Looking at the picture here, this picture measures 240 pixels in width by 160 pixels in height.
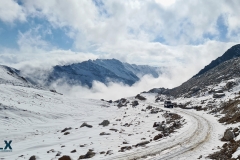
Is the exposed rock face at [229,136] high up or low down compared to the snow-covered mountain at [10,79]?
down


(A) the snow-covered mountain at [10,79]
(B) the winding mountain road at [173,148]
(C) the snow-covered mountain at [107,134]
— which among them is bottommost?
(B) the winding mountain road at [173,148]

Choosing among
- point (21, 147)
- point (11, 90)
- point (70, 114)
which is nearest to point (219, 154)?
point (21, 147)

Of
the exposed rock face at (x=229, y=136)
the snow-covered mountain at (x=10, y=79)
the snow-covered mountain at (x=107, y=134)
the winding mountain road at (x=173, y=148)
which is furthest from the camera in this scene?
the snow-covered mountain at (x=10, y=79)

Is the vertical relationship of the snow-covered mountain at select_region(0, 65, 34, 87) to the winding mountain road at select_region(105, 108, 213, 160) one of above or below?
above

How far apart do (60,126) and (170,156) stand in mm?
45507

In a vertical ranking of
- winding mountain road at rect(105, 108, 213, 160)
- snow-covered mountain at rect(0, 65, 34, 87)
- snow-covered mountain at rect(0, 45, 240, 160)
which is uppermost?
snow-covered mountain at rect(0, 65, 34, 87)

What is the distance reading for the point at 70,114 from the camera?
3159 inches

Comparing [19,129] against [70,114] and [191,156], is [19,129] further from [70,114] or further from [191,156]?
[191,156]

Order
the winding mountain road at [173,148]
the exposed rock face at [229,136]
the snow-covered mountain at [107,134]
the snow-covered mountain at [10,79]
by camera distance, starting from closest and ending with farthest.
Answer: the winding mountain road at [173,148] → the snow-covered mountain at [107,134] → the exposed rock face at [229,136] → the snow-covered mountain at [10,79]

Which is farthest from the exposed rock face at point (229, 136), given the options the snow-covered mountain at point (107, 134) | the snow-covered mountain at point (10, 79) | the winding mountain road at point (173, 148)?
the snow-covered mountain at point (10, 79)

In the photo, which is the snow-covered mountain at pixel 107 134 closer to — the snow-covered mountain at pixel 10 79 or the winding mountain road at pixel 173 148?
the winding mountain road at pixel 173 148

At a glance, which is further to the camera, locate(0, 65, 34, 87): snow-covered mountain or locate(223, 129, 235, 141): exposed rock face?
locate(0, 65, 34, 87): snow-covered mountain

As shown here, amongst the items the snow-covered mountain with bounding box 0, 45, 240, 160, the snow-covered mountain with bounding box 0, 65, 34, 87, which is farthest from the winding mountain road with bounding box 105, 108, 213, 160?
the snow-covered mountain with bounding box 0, 65, 34, 87

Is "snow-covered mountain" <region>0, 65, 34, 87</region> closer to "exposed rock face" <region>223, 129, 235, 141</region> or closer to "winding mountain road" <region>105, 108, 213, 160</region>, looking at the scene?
"winding mountain road" <region>105, 108, 213, 160</region>
